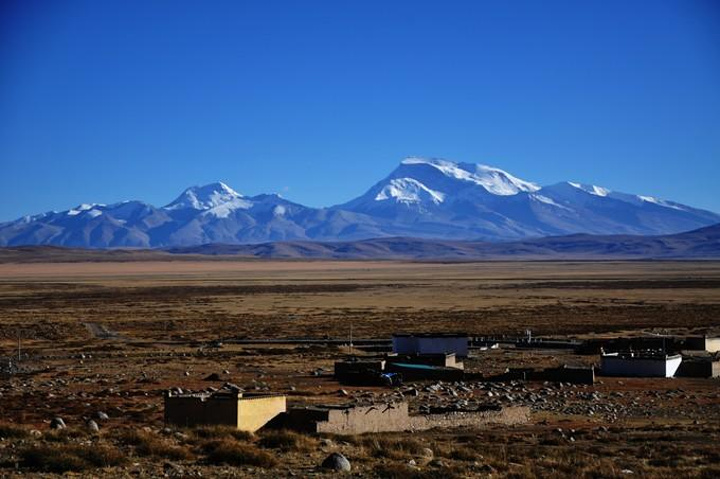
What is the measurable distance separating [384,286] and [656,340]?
8079 centimetres

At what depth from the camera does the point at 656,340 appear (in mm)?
41844

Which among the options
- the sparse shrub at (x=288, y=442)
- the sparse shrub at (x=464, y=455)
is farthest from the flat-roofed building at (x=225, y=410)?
the sparse shrub at (x=464, y=455)

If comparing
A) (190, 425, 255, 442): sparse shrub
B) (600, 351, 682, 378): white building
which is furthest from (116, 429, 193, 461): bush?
(600, 351, 682, 378): white building

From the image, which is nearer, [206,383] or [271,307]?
[206,383]

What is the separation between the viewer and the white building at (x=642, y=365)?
3425cm

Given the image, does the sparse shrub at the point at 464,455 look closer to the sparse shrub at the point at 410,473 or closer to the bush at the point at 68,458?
the sparse shrub at the point at 410,473

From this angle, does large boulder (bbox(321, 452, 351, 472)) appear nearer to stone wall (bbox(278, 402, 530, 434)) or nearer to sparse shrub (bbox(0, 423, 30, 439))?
stone wall (bbox(278, 402, 530, 434))

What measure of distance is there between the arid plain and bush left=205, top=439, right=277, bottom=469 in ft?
0.17

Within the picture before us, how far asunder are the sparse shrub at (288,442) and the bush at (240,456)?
1047 mm

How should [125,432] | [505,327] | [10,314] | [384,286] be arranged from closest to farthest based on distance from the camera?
[125,432]
[505,327]
[10,314]
[384,286]

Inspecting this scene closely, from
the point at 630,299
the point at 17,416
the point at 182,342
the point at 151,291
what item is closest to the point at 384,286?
the point at 151,291

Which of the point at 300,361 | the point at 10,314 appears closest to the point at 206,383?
the point at 300,361

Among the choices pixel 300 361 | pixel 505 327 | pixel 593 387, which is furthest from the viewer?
pixel 505 327

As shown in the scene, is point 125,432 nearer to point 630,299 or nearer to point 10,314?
point 10,314
